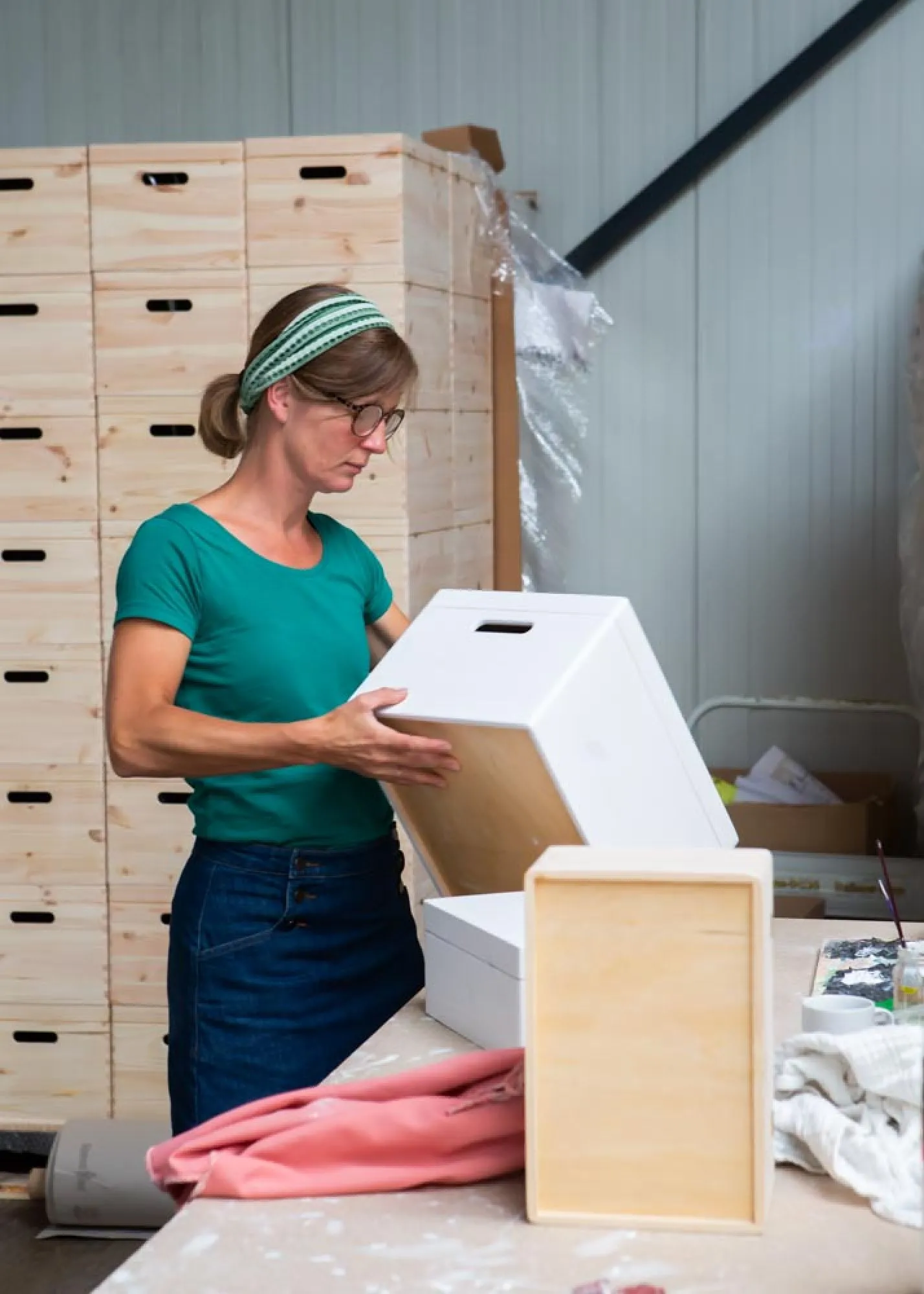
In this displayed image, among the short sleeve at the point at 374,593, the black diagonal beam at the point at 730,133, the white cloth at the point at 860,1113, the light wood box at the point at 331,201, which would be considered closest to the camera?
the white cloth at the point at 860,1113

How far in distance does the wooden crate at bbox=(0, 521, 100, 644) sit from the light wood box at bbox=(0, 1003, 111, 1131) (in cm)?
77

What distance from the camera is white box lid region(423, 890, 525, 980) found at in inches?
64.6

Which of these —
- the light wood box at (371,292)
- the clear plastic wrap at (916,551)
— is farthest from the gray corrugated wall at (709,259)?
the light wood box at (371,292)

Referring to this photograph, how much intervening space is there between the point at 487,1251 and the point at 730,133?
3.41 meters

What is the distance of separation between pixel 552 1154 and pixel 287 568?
94 centimetres

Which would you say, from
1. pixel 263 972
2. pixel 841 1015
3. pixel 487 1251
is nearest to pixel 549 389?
pixel 263 972

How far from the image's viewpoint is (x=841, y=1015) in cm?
165

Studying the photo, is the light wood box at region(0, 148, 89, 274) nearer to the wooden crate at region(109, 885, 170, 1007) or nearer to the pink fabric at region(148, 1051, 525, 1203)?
the wooden crate at region(109, 885, 170, 1007)

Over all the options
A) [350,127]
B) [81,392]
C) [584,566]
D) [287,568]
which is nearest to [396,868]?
[287,568]

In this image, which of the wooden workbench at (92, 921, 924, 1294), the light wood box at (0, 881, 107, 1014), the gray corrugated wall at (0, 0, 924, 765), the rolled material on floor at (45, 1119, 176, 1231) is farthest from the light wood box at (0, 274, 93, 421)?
the wooden workbench at (92, 921, 924, 1294)

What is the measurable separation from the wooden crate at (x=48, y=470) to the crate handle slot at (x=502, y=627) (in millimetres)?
1589

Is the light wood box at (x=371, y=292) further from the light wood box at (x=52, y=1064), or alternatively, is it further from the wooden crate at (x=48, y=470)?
the light wood box at (x=52, y=1064)

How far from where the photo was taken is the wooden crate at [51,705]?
3.43 metres

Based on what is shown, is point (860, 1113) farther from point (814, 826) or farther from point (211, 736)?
point (814, 826)
